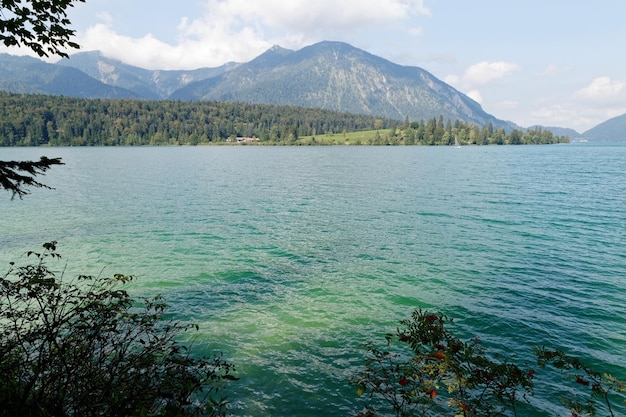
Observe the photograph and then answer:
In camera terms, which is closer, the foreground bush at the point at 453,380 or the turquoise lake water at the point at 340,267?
the foreground bush at the point at 453,380

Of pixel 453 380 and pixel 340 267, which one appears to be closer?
pixel 453 380

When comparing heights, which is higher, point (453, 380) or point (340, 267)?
point (453, 380)

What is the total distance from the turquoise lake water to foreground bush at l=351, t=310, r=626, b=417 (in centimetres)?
133

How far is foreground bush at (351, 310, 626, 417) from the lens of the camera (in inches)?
315

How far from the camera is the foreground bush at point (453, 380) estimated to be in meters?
8.01

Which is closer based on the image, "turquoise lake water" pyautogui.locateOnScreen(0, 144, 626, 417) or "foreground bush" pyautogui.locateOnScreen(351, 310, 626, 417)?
→ "foreground bush" pyautogui.locateOnScreen(351, 310, 626, 417)

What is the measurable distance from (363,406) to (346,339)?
4.38 meters

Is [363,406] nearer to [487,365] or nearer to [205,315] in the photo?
[487,365]

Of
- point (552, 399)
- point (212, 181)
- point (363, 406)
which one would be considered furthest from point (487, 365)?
point (212, 181)

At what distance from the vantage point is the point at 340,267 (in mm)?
26734

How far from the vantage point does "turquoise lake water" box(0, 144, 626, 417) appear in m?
15.8

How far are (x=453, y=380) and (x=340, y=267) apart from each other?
14.3 meters

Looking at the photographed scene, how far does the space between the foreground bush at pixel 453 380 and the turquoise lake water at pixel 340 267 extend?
1.33 metres

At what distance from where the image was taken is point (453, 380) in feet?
42.0
